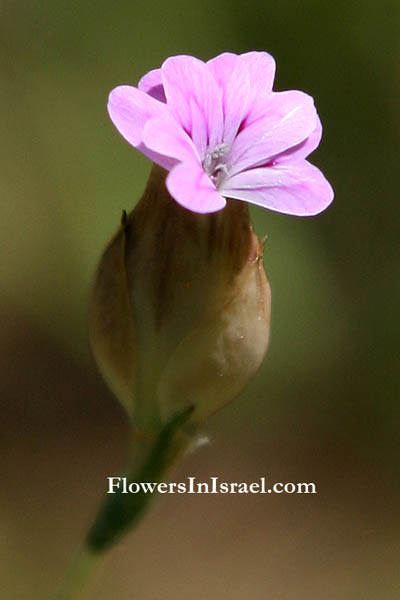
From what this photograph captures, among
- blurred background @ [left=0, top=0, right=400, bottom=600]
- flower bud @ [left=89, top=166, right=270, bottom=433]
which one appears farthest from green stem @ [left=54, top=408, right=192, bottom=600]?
blurred background @ [left=0, top=0, right=400, bottom=600]

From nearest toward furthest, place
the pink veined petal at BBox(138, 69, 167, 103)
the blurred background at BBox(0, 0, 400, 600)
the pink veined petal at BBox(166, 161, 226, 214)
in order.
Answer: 1. the pink veined petal at BBox(166, 161, 226, 214)
2. the pink veined petal at BBox(138, 69, 167, 103)
3. the blurred background at BBox(0, 0, 400, 600)

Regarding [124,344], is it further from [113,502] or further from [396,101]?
[396,101]

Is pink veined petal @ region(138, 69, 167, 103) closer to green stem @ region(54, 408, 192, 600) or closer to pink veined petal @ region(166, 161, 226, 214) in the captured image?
pink veined petal @ region(166, 161, 226, 214)

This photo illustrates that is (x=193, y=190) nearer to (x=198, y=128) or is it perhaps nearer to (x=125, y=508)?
(x=198, y=128)

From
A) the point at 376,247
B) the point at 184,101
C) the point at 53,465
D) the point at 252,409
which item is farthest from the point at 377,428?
the point at 184,101

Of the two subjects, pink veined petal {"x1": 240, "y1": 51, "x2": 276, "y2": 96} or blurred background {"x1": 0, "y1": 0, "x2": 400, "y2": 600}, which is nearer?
pink veined petal {"x1": 240, "y1": 51, "x2": 276, "y2": 96}

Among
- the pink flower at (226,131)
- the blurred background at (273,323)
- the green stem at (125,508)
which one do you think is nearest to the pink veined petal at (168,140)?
the pink flower at (226,131)
